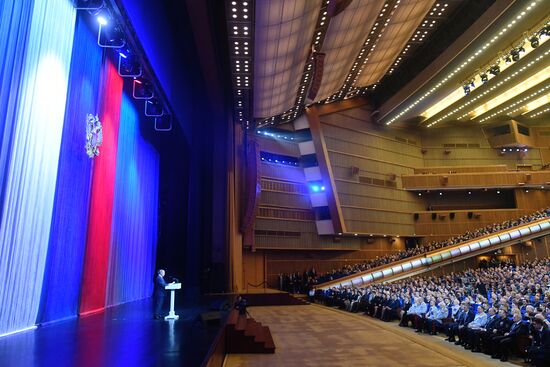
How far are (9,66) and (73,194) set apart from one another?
3.16 m

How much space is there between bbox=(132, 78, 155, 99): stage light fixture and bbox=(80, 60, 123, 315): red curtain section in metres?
0.65

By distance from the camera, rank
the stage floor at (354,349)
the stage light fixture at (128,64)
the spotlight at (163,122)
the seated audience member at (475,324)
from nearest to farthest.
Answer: the stage floor at (354,349), the seated audience member at (475,324), the stage light fixture at (128,64), the spotlight at (163,122)

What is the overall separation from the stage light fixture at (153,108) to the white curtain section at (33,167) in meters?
4.84

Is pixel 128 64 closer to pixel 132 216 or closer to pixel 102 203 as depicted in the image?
pixel 102 203

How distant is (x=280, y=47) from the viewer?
49.6ft

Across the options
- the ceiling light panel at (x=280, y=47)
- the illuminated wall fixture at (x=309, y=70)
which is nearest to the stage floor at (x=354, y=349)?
the illuminated wall fixture at (x=309, y=70)

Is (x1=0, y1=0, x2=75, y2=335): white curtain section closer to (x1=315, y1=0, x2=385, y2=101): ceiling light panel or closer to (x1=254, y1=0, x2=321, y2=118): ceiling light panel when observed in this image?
(x1=254, y1=0, x2=321, y2=118): ceiling light panel

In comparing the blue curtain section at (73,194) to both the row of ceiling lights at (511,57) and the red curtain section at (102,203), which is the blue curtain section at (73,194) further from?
the row of ceiling lights at (511,57)

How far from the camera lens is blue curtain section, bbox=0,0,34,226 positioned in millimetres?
6055

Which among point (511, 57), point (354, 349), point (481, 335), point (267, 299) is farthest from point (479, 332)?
point (511, 57)

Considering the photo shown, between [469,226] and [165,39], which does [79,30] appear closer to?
[165,39]

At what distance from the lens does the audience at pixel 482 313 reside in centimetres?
686

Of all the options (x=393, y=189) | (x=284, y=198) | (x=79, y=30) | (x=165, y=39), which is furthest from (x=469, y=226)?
(x=79, y=30)

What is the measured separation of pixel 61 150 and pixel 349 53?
50.1 feet
